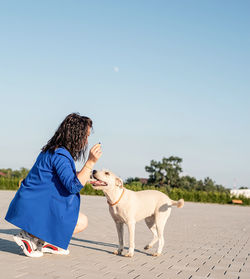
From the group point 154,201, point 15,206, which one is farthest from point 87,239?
point 15,206

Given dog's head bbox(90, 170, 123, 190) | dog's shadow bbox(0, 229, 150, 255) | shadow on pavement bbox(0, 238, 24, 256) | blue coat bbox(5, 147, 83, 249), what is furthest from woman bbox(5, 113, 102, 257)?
dog's shadow bbox(0, 229, 150, 255)

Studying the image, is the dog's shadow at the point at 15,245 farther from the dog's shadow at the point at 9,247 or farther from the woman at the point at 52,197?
the woman at the point at 52,197

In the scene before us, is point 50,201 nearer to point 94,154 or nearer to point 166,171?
point 94,154

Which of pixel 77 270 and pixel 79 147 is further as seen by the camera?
pixel 79 147

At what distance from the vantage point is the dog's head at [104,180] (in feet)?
18.6

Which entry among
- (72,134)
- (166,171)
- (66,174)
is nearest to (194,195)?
(166,171)

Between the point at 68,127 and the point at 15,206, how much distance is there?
1288 mm

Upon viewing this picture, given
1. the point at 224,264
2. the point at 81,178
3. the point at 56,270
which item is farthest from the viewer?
the point at 224,264

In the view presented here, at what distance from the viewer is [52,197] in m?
5.22

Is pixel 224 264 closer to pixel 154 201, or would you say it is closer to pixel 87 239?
pixel 154 201

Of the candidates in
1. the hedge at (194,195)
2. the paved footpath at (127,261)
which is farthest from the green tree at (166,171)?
the paved footpath at (127,261)

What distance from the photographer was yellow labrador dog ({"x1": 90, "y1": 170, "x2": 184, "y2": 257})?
18.7ft

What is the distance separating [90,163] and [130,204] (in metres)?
1.01

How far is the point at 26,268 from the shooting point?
4.57 meters
